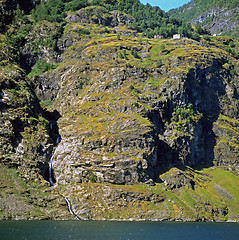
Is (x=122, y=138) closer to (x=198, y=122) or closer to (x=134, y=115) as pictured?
(x=134, y=115)

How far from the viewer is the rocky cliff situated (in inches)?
4594

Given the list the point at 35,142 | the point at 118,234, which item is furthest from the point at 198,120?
the point at 118,234

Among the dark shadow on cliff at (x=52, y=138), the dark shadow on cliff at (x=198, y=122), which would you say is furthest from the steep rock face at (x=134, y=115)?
the dark shadow on cliff at (x=52, y=138)

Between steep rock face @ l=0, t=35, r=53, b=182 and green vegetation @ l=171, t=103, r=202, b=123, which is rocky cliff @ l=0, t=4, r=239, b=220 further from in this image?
green vegetation @ l=171, t=103, r=202, b=123

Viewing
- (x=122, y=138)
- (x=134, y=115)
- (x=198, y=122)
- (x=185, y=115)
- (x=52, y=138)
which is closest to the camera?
(x=122, y=138)

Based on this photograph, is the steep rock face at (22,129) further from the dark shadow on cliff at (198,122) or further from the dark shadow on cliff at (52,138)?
the dark shadow on cliff at (198,122)

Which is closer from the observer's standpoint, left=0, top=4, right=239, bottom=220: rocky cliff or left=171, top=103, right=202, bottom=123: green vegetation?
left=0, top=4, right=239, bottom=220: rocky cliff

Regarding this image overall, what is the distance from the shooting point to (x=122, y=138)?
134 m

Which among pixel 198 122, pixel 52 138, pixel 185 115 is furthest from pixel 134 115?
pixel 198 122

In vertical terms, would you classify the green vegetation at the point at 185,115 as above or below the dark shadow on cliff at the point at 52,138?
above

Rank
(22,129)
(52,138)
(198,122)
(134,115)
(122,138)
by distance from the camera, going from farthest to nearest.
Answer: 1. (198,122)
2. (134,115)
3. (52,138)
4. (122,138)
5. (22,129)

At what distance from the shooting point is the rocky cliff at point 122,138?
383 feet

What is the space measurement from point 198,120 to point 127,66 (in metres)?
55.4

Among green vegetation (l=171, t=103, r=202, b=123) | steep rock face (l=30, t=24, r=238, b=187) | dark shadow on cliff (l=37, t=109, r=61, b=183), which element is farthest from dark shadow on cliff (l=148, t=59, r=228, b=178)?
dark shadow on cliff (l=37, t=109, r=61, b=183)
